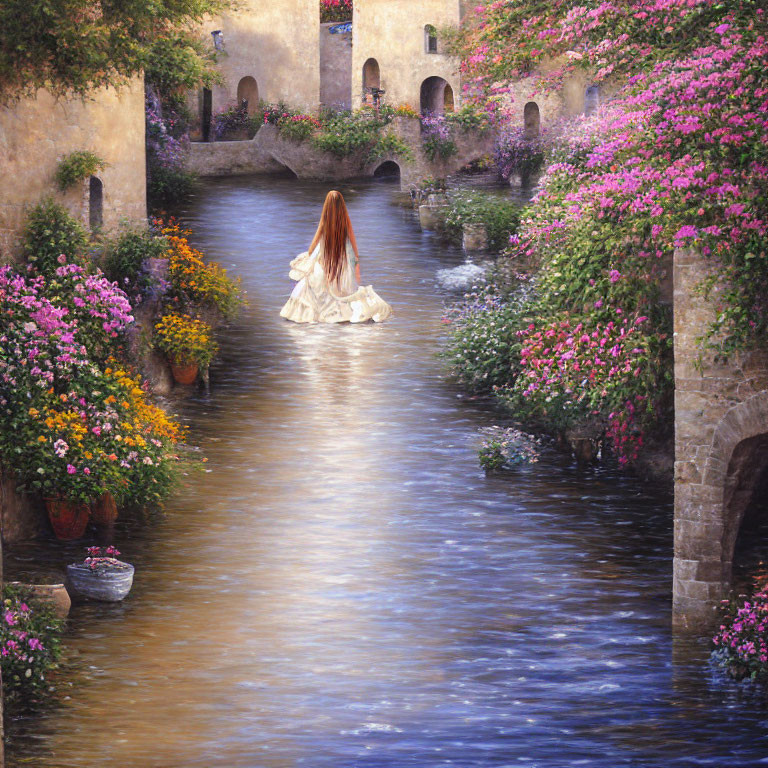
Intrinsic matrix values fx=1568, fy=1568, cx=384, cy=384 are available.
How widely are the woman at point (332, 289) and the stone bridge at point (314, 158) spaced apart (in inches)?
471

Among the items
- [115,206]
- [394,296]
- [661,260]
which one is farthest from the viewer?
[394,296]

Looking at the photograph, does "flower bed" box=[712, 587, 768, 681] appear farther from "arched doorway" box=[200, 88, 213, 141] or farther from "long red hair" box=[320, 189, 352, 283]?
"arched doorway" box=[200, 88, 213, 141]

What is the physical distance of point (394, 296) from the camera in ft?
81.6

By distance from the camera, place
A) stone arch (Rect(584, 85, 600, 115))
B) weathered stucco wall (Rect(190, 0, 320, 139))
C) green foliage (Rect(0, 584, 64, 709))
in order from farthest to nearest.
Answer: weathered stucco wall (Rect(190, 0, 320, 139)) → stone arch (Rect(584, 85, 600, 115)) → green foliage (Rect(0, 584, 64, 709))

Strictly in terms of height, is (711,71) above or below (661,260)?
above

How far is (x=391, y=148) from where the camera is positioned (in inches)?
1441

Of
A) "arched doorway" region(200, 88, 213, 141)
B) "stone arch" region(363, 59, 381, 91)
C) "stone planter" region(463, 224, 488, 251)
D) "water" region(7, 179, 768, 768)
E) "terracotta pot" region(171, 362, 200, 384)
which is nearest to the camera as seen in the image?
"water" region(7, 179, 768, 768)

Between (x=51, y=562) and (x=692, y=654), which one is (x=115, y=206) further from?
(x=692, y=654)

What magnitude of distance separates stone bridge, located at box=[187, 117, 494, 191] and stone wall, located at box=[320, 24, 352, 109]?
7.18m

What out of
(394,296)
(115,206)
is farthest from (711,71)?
(394,296)

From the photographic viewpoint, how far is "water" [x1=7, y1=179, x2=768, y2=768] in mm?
11094

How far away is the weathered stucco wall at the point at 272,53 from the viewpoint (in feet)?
135

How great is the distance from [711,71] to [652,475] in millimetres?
5886

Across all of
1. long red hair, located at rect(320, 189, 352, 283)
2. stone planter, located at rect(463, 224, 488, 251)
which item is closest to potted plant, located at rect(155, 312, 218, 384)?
long red hair, located at rect(320, 189, 352, 283)
